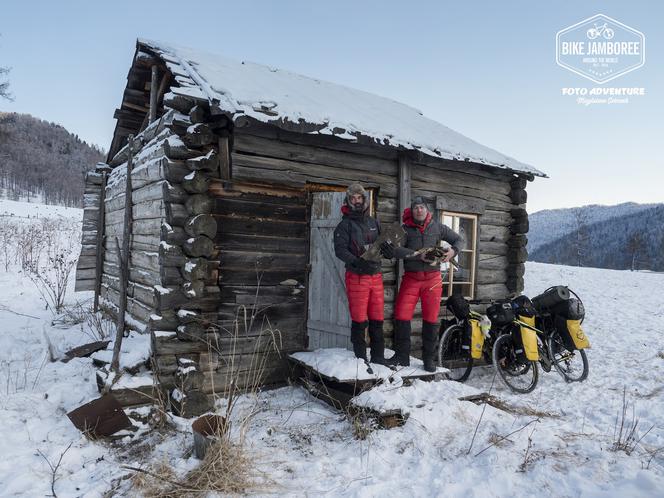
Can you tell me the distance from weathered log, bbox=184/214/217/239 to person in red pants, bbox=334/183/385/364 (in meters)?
1.40

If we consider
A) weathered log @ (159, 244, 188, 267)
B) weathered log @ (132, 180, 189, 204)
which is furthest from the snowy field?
weathered log @ (132, 180, 189, 204)

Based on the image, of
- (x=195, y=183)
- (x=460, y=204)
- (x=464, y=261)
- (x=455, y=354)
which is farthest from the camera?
(x=464, y=261)

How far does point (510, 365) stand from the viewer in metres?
5.91

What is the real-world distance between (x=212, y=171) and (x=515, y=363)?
4963mm

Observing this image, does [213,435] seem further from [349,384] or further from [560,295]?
[560,295]

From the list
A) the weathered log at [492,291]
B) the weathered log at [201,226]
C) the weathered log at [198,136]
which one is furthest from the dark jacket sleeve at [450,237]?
the weathered log at [198,136]

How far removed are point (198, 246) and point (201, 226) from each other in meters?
0.22

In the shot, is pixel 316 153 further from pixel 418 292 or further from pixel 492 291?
pixel 492 291

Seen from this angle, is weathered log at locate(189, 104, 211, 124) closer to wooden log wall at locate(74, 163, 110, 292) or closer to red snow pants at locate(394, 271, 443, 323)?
red snow pants at locate(394, 271, 443, 323)

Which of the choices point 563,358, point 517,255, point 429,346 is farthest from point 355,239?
point 517,255

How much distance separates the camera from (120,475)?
3.10m

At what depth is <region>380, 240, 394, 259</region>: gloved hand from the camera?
15.1 feet

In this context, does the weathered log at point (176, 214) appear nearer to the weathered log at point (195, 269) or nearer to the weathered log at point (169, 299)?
the weathered log at point (195, 269)

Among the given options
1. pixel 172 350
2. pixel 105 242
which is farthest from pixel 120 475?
pixel 105 242
